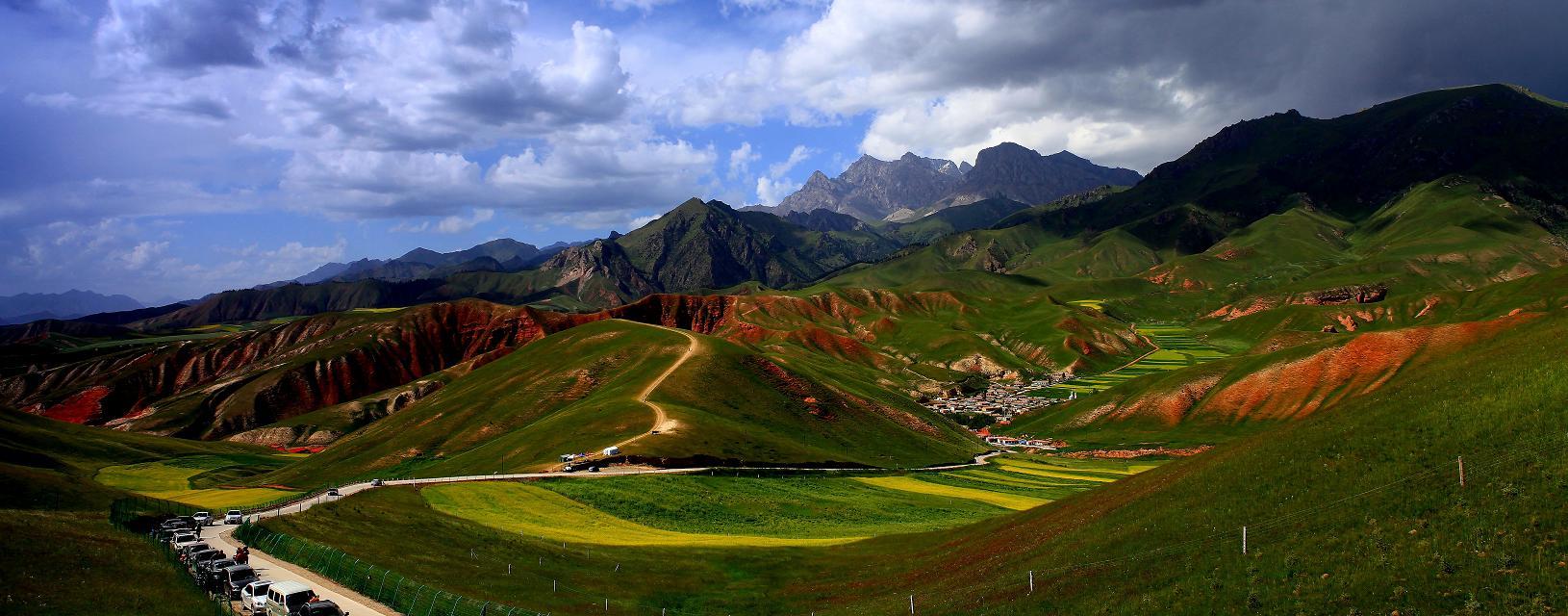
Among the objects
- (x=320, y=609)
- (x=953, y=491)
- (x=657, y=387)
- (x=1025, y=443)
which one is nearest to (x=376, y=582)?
(x=320, y=609)

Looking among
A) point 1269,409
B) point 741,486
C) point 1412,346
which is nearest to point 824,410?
point 741,486

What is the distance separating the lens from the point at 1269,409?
142 m

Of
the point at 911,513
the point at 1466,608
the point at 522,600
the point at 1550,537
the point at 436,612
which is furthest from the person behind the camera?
the point at 911,513

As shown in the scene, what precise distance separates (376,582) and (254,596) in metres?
6.08

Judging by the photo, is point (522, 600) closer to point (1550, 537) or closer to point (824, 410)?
point (1550, 537)

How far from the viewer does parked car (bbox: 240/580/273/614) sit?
34.4 metres

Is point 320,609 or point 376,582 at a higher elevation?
point 320,609

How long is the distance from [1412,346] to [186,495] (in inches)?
7020

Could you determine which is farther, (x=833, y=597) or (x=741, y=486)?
(x=741, y=486)

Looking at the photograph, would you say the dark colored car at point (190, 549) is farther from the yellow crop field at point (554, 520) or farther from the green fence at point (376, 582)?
the yellow crop field at point (554, 520)

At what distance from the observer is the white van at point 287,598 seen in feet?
108

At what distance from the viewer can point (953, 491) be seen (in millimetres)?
108938

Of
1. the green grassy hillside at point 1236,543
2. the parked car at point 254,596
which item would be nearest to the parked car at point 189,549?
the green grassy hillside at point 1236,543

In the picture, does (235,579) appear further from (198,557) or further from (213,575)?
(198,557)
